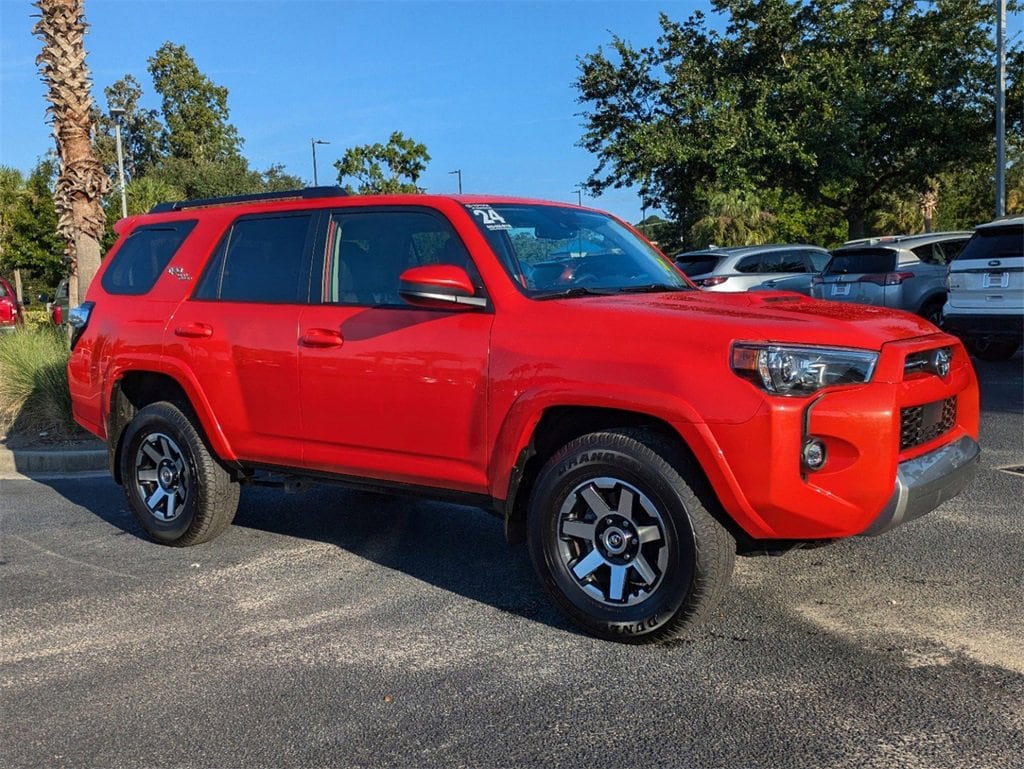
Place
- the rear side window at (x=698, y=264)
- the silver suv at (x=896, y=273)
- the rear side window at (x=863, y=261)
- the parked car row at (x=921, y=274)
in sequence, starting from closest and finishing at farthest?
the parked car row at (x=921, y=274)
the silver suv at (x=896, y=273)
the rear side window at (x=863, y=261)
the rear side window at (x=698, y=264)

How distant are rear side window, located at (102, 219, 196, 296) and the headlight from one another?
349 cm

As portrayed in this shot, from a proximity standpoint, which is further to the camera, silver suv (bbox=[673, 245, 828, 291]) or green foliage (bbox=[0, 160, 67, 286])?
green foliage (bbox=[0, 160, 67, 286])

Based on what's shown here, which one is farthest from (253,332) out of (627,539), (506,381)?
(627,539)

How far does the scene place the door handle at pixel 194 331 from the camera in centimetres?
504

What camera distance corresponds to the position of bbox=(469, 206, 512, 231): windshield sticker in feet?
14.2

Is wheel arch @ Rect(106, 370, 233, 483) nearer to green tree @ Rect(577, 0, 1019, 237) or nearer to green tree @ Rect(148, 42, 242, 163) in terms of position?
green tree @ Rect(577, 0, 1019, 237)

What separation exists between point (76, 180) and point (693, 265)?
365 inches

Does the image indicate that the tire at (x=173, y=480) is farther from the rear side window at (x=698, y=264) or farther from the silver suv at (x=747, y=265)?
the rear side window at (x=698, y=264)

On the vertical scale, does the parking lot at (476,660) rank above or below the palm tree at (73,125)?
below

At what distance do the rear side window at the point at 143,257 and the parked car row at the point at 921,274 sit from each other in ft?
19.2

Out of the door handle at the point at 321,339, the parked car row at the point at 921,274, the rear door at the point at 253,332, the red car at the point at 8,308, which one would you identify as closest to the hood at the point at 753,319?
the door handle at the point at 321,339

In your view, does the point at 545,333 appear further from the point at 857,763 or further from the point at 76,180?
the point at 76,180

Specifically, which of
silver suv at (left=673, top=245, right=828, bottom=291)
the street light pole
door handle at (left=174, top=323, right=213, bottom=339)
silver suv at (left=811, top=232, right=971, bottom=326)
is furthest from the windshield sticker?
the street light pole

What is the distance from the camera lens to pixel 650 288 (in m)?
4.52
